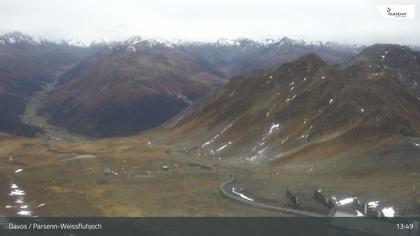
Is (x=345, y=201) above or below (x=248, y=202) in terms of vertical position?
above

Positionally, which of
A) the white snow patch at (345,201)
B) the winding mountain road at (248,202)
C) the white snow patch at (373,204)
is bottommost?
the winding mountain road at (248,202)

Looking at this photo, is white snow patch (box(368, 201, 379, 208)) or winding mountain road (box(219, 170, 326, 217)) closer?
white snow patch (box(368, 201, 379, 208))

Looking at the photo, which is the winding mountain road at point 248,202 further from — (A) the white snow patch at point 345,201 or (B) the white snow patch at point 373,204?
(B) the white snow patch at point 373,204

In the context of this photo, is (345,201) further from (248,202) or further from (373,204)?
(248,202)

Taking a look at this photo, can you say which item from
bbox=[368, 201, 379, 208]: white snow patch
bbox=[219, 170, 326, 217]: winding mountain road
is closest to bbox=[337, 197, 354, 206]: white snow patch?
bbox=[368, 201, 379, 208]: white snow patch

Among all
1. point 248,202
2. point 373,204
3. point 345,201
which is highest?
point 373,204

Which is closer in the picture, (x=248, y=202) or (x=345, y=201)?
(x=345, y=201)

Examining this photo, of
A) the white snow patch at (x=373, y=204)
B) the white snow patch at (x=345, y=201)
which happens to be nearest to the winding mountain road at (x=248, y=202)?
the white snow patch at (x=345, y=201)

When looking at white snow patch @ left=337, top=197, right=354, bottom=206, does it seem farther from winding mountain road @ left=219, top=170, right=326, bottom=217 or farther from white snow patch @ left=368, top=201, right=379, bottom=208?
winding mountain road @ left=219, top=170, right=326, bottom=217

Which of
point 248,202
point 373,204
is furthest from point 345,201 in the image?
point 248,202

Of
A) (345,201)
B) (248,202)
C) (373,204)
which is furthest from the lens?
(248,202)
